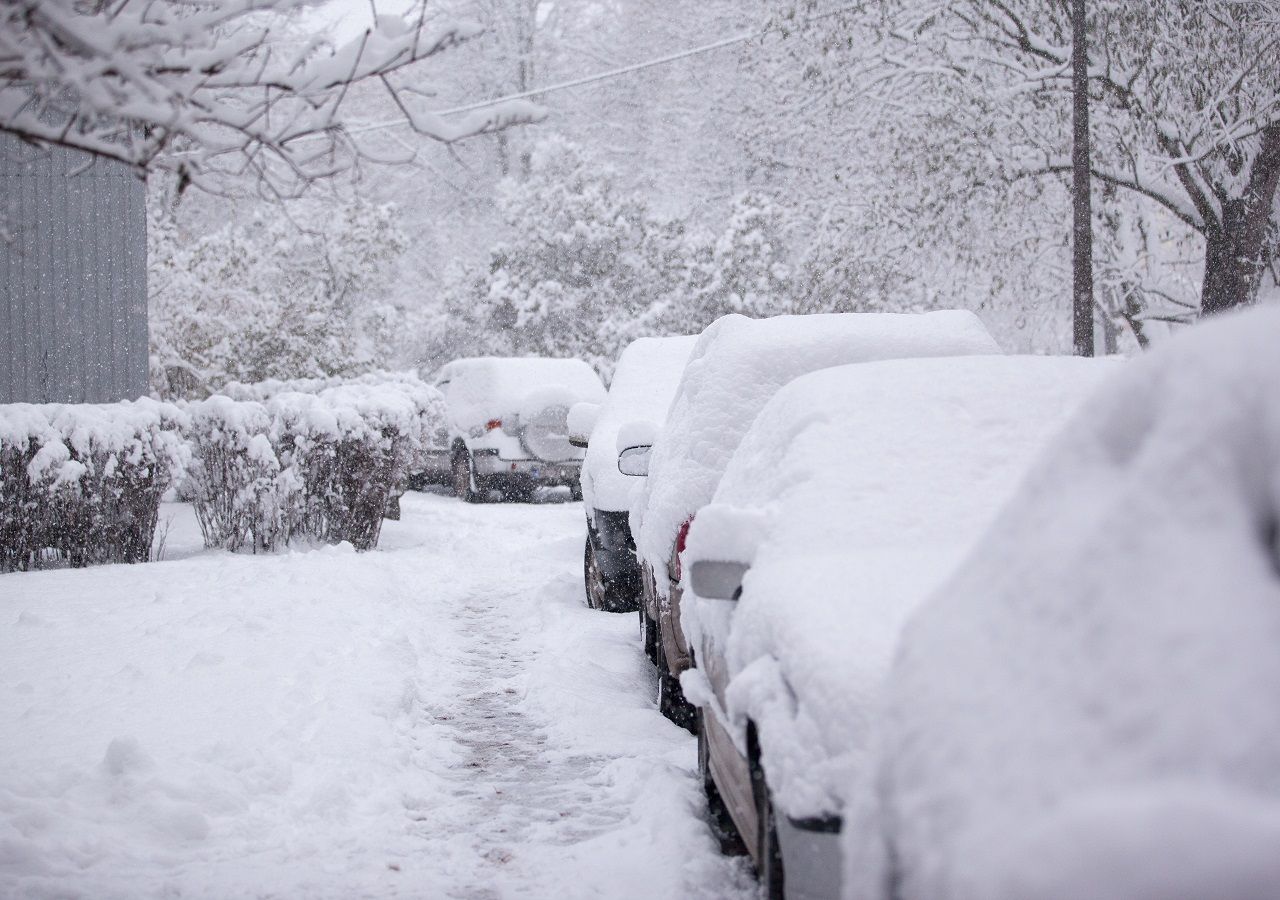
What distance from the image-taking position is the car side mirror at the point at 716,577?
3596 mm

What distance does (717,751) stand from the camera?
4191 millimetres

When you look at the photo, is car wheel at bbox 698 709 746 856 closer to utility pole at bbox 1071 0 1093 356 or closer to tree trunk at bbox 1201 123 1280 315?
utility pole at bbox 1071 0 1093 356

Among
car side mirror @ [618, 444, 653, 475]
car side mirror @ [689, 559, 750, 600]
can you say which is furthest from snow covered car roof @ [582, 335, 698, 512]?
car side mirror @ [689, 559, 750, 600]

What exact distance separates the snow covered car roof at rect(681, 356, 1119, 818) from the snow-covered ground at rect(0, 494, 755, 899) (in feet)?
3.14

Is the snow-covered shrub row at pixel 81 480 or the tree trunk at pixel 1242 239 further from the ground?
the tree trunk at pixel 1242 239

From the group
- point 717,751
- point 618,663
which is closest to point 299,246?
point 618,663

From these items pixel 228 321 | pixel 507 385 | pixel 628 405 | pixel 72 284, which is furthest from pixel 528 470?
pixel 628 405

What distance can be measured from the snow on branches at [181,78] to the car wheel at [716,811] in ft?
7.99

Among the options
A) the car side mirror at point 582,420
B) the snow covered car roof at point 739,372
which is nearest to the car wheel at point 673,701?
the snow covered car roof at point 739,372

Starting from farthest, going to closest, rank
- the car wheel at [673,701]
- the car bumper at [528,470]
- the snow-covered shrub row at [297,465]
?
the car bumper at [528,470], the snow-covered shrub row at [297,465], the car wheel at [673,701]

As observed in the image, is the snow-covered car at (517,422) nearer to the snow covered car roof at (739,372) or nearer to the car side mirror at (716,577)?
the snow covered car roof at (739,372)

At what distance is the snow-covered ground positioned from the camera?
4.21 m

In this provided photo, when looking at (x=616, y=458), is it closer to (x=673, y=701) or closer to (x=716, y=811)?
(x=673, y=701)

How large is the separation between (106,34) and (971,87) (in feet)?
48.5
